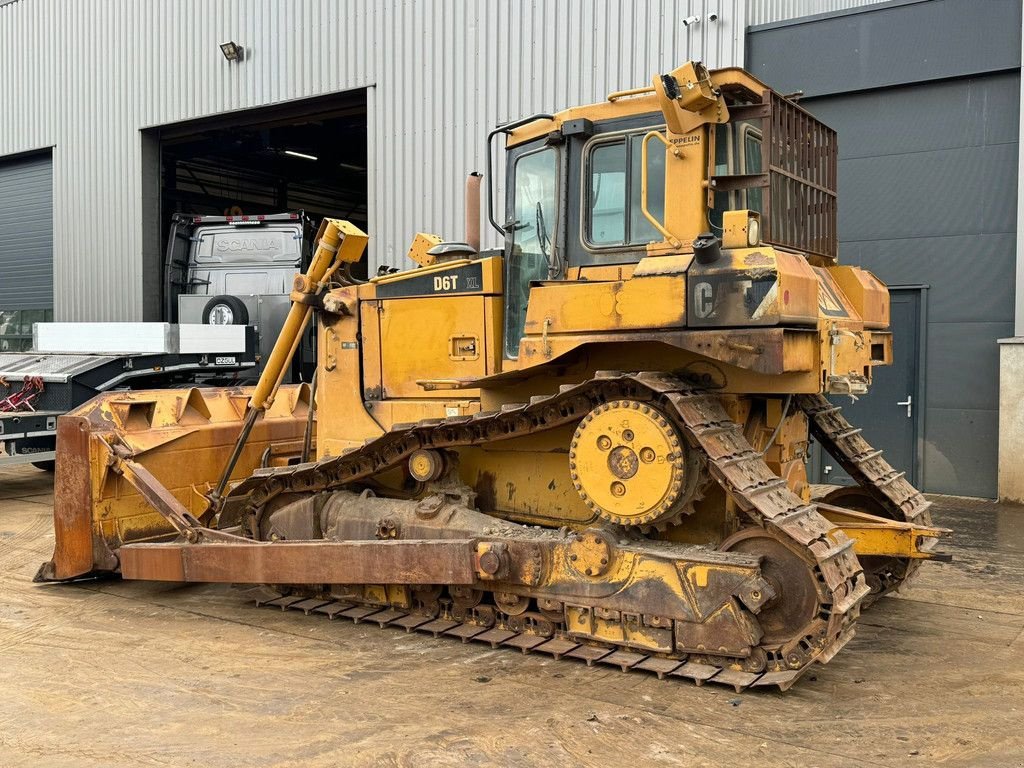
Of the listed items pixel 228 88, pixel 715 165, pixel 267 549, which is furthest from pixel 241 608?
pixel 228 88

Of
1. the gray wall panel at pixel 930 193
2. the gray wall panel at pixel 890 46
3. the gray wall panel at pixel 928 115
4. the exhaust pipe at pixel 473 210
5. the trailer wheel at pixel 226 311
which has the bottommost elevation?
the trailer wheel at pixel 226 311

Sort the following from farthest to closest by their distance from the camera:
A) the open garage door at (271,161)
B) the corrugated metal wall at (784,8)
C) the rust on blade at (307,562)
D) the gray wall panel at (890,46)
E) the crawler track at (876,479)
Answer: the open garage door at (271,161), the corrugated metal wall at (784,8), the gray wall panel at (890,46), the crawler track at (876,479), the rust on blade at (307,562)

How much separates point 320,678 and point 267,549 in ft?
3.77

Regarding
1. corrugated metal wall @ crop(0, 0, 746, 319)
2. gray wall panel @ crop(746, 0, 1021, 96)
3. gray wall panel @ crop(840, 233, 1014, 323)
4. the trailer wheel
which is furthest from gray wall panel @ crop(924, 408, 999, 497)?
the trailer wheel

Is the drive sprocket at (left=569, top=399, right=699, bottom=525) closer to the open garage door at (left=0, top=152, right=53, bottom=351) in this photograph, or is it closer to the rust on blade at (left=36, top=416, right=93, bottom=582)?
the rust on blade at (left=36, top=416, right=93, bottom=582)

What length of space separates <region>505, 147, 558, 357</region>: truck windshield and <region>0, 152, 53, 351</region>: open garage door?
51.3 feet

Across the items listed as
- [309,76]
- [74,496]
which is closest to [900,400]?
[74,496]

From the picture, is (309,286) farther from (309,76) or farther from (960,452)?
(309,76)

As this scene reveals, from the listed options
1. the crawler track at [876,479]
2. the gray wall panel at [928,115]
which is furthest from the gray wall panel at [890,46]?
the crawler track at [876,479]

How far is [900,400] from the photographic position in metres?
10.7

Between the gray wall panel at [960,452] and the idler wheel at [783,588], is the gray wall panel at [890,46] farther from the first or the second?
the idler wheel at [783,588]

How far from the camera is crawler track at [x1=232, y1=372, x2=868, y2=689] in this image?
443 centimetres

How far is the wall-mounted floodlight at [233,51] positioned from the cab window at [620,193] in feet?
36.4

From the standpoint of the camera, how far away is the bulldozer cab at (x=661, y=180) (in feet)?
16.3
